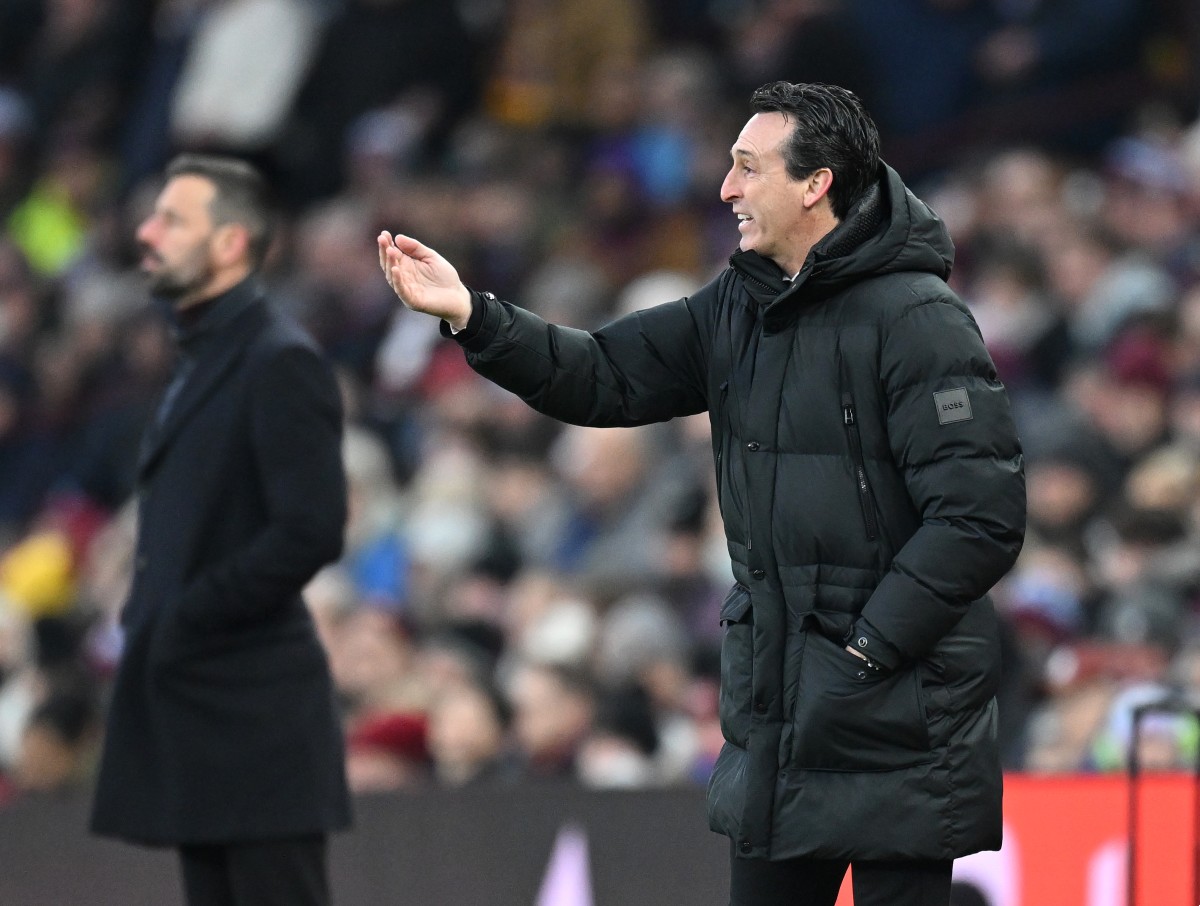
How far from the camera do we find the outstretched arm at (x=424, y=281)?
4.04 m

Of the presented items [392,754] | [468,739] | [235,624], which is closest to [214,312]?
[235,624]

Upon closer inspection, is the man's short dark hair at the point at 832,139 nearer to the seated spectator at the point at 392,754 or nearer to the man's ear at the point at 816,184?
the man's ear at the point at 816,184

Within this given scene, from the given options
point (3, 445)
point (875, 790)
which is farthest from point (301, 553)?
point (3, 445)

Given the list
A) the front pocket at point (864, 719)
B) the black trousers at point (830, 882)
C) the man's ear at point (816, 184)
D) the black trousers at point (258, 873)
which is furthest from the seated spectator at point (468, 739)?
the man's ear at point (816, 184)

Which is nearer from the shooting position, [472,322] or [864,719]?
[864,719]

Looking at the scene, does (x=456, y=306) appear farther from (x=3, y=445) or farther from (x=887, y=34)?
(x=3, y=445)

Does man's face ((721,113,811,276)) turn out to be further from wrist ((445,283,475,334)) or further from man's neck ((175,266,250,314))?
man's neck ((175,266,250,314))

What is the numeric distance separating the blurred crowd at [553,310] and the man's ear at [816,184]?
2.48 m

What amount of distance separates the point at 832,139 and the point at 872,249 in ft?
0.67

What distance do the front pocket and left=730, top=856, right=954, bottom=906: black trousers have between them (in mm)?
192

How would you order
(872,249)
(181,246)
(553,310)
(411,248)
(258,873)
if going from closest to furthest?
1. (872,249)
2. (411,248)
3. (258,873)
4. (181,246)
5. (553,310)

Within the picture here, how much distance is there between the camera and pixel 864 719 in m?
3.75

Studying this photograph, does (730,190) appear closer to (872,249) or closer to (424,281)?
(872,249)

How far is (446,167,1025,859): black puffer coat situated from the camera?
3723 mm
